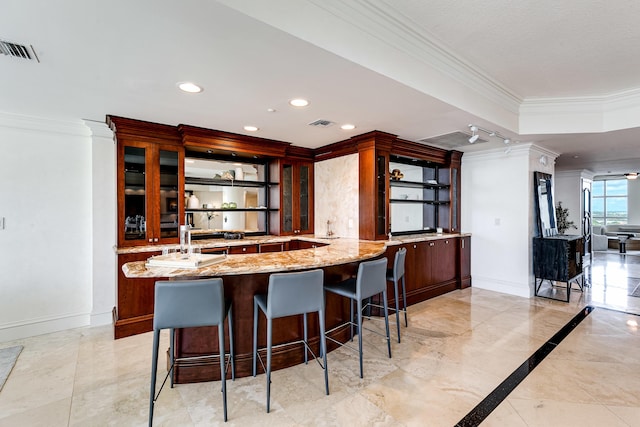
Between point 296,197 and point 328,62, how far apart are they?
124 inches

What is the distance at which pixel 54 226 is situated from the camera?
3564 millimetres

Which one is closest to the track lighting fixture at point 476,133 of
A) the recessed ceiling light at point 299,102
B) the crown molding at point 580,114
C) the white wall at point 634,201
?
the crown molding at point 580,114

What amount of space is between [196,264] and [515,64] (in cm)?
346

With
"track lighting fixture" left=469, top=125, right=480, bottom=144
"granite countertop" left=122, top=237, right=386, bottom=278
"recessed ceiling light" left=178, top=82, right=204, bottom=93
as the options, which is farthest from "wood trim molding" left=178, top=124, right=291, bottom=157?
"track lighting fixture" left=469, top=125, right=480, bottom=144

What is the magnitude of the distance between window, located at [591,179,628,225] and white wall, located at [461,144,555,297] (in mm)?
8788

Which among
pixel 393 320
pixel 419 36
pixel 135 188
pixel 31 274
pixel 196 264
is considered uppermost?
pixel 419 36

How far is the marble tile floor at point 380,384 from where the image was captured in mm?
2031

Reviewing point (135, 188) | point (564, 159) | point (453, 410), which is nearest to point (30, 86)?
point (135, 188)

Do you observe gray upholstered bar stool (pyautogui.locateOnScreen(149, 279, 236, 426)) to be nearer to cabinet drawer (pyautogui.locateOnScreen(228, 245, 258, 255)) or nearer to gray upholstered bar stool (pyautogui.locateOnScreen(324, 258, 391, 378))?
gray upholstered bar stool (pyautogui.locateOnScreen(324, 258, 391, 378))

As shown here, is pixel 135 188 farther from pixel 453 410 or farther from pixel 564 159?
pixel 564 159

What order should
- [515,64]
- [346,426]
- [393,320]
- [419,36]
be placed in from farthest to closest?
[393,320], [515,64], [419,36], [346,426]

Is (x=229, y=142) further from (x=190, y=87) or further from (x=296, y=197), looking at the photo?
(x=190, y=87)

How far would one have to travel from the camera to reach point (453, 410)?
82.4 inches

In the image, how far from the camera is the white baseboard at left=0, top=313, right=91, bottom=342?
331 cm
